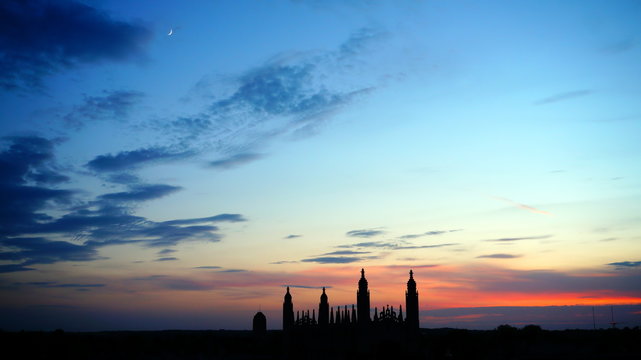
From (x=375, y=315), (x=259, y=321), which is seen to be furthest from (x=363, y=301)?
(x=259, y=321)

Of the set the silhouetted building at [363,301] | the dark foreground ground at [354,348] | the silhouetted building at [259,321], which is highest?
the silhouetted building at [363,301]

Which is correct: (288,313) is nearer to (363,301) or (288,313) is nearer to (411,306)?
(363,301)

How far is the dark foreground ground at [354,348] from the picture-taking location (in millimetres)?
82250

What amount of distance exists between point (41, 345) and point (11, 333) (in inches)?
1737

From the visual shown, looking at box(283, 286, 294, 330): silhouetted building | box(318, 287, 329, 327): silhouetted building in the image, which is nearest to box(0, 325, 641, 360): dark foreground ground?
box(283, 286, 294, 330): silhouetted building

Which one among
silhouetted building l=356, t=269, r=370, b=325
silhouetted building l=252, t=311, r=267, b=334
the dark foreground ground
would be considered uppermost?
silhouetted building l=356, t=269, r=370, b=325

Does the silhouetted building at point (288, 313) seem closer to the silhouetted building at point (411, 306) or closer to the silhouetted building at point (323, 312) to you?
the silhouetted building at point (323, 312)

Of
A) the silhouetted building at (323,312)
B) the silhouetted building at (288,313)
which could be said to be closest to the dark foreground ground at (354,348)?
the silhouetted building at (288,313)

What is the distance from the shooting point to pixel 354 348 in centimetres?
7931

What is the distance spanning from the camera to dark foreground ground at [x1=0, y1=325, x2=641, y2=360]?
82.2 m

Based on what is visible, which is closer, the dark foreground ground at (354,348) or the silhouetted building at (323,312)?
the dark foreground ground at (354,348)

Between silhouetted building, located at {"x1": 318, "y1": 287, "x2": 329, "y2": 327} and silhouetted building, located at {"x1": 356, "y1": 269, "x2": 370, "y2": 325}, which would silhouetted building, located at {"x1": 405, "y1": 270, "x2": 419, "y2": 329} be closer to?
silhouetted building, located at {"x1": 356, "y1": 269, "x2": 370, "y2": 325}

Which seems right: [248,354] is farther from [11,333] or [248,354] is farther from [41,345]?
[11,333]

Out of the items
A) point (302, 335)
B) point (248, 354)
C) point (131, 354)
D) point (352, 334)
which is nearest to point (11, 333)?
point (131, 354)
